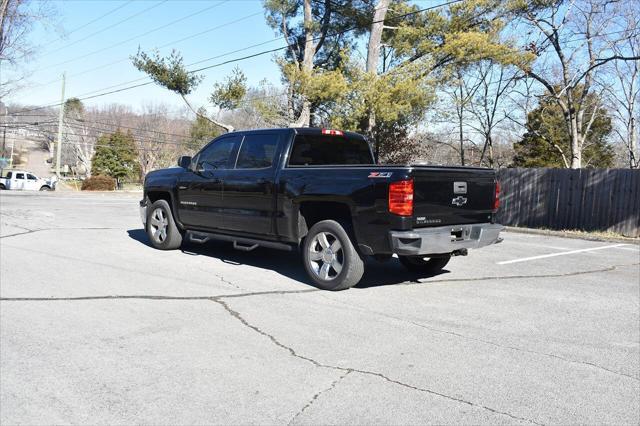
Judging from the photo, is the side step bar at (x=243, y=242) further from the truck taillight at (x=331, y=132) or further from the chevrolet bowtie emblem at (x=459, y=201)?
the chevrolet bowtie emblem at (x=459, y=201)

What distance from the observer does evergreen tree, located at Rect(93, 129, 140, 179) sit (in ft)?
218

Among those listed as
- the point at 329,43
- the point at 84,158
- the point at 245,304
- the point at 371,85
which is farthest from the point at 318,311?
the point at 84,158

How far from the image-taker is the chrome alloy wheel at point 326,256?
620cm

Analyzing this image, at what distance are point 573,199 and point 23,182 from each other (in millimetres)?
38683

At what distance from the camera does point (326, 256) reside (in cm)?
629

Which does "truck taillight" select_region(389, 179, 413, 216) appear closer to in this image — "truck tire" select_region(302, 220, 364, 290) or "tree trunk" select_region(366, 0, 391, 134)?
"truck tire" select_region(302, 220, 364, 290)

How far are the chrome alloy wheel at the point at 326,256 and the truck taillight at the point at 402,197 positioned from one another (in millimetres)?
916

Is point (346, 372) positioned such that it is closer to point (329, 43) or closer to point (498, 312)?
point (498, 312)

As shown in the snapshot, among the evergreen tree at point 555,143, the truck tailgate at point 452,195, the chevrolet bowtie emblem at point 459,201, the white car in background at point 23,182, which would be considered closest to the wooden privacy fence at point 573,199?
the truck tailgate at point 452,195

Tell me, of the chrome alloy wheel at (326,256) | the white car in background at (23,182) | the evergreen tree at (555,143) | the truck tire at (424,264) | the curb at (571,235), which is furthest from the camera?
the white car in background at (23,182)

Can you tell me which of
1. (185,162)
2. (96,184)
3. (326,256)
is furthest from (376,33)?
(96,184)

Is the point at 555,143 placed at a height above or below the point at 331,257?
above

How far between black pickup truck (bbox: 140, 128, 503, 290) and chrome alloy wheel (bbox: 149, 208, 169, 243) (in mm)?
263

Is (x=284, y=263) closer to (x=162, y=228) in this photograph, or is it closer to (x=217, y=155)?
(x=217, y=155)
